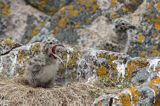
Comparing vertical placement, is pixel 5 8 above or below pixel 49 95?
above

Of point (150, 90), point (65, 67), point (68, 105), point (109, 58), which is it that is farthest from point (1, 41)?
point (150, 90)

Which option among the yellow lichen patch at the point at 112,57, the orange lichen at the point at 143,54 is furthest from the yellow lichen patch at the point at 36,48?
the orange lichen at the point at 143,54

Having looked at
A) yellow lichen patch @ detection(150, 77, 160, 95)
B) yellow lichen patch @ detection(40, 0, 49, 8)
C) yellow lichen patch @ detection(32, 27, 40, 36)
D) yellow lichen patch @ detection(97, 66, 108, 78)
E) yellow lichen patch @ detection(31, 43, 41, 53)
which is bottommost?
yellow lichen patch @ detection(150, 77, 160, 95)

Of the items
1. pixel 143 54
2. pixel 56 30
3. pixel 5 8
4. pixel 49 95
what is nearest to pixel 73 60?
pixel 49 95

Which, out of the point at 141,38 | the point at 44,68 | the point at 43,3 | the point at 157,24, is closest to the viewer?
the point at 44,68

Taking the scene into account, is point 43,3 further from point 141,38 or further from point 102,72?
point 102,72

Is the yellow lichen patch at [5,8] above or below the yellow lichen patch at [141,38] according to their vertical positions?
above

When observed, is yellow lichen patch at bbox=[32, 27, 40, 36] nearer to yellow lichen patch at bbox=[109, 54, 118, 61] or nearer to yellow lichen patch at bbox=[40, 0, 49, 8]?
yellow lichen patch at bbox=[40, 0, 49, 8]

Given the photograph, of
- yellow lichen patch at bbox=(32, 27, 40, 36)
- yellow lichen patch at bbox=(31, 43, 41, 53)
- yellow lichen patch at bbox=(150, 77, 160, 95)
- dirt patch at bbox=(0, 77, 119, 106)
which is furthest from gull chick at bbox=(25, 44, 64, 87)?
yellow lichen patch at bbox=(32, 27, 40, 36)

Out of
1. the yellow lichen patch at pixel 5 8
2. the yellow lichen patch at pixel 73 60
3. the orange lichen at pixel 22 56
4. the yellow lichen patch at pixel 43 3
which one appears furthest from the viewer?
the yellow lichen patch at pixel 43 3

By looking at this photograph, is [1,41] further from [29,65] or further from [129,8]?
[129,8]

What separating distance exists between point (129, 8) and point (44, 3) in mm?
2537

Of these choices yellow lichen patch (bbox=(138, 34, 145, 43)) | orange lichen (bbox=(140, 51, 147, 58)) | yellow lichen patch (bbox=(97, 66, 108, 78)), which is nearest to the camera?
yellow lichen patch (bbox=(97, 66, 108, 78))

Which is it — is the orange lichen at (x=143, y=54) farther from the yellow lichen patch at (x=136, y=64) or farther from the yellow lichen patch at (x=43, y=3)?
the yellow lichen patch at (x=43, y=3)
